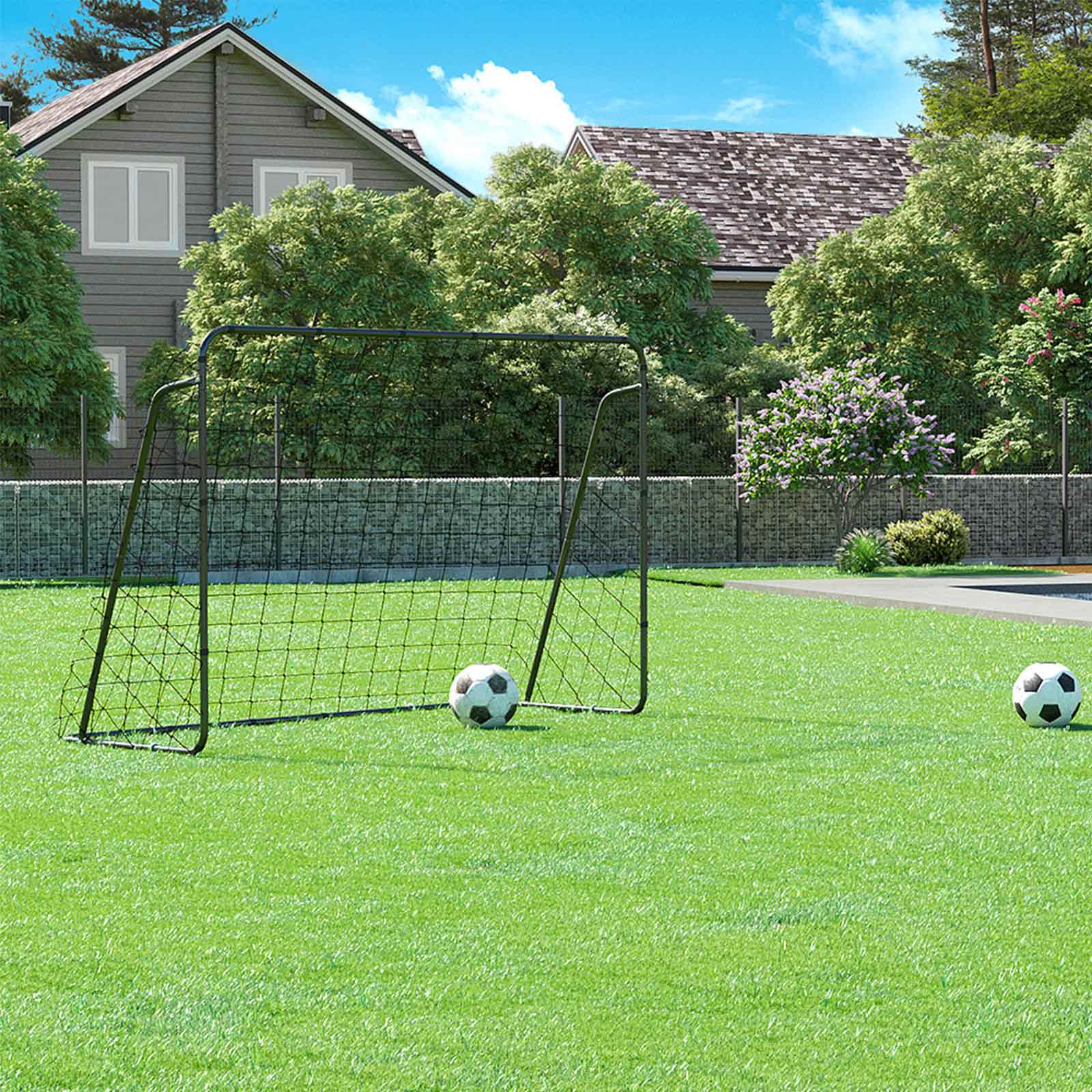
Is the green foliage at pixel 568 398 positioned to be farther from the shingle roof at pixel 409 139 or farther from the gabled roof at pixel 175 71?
the shingle roof at pixel 409 139

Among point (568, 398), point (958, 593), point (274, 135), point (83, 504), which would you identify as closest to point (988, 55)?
point (274, 135)

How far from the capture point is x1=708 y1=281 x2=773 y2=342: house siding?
108ft

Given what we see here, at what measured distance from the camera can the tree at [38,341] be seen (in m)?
23.3

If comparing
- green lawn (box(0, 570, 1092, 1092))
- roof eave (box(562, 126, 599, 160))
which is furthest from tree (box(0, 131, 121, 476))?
green lawn (box(0, 570, 1092, 1092))

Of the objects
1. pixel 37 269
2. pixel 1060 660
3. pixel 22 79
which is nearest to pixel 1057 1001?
pixel 1060 660

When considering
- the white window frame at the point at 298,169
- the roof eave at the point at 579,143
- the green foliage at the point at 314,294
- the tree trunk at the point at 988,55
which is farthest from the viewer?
the tree trunk at the point at 988,55

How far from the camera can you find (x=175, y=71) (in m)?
29.2

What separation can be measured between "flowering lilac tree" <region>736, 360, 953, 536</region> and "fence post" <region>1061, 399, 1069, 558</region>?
2196 mm

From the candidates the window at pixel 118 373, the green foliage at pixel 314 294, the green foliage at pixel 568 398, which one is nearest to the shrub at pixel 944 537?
the green foliage at pixel 568 398

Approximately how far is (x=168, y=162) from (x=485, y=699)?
23042 mm

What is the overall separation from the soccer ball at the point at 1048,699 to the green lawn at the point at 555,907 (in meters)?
0.11

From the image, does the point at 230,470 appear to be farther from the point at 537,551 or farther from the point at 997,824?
the point at 997,824

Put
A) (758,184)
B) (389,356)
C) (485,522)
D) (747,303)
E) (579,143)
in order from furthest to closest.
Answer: (579,143) < (758,184) < (747,303) < (389,356) < (485,522)

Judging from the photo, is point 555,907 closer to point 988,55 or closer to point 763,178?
point 763,178
